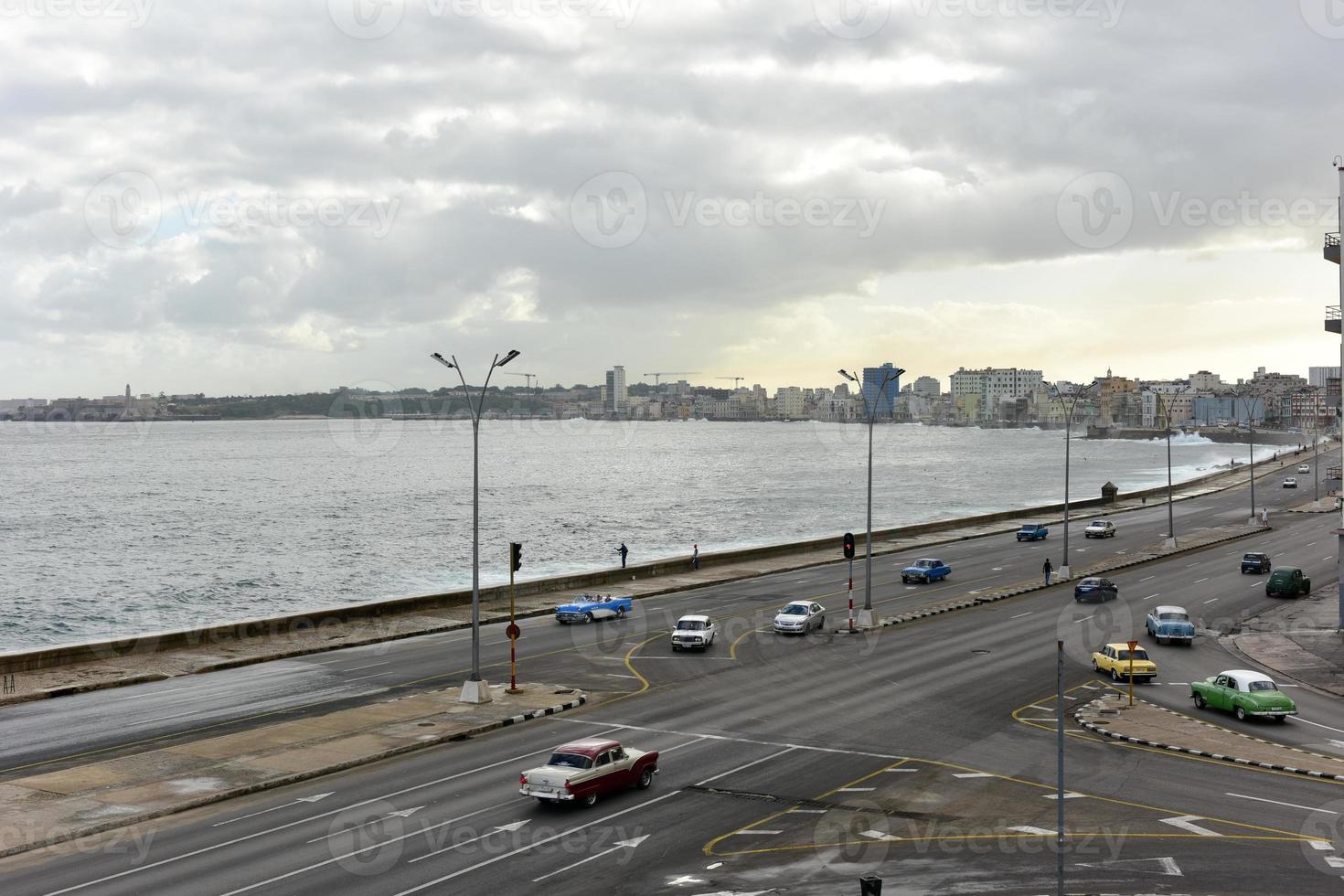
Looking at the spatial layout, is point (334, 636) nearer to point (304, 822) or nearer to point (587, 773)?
point (304, 822)

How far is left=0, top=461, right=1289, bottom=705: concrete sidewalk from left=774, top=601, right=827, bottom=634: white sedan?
37.5 ft

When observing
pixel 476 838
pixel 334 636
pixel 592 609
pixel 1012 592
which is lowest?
pixel 334 636

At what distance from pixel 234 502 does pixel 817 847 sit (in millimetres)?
158007

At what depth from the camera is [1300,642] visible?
45.7 m

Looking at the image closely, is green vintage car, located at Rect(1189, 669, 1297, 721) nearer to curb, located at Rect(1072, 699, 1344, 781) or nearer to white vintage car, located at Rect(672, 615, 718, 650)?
curb, located at Rect(1072, 699, 1344, 781)

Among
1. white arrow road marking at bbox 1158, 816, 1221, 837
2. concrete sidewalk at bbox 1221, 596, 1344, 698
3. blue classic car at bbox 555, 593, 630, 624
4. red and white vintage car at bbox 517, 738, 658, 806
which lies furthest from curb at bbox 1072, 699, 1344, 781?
blue classic car at bbox 555, 593, 630, 624

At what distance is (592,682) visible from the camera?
37406 mm

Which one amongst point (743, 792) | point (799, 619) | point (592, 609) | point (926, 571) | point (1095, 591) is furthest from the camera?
point (926, 571)

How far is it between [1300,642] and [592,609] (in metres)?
30.5

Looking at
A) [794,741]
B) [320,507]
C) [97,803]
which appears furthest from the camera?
[320,507]

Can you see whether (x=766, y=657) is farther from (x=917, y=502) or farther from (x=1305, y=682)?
(x=917, y=502)

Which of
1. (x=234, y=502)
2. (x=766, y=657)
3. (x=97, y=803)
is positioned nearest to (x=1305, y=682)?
(x=766, y=657)

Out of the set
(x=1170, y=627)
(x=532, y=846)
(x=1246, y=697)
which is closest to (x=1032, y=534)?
(x=1170, y=627)

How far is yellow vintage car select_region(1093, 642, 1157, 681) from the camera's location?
123ft
